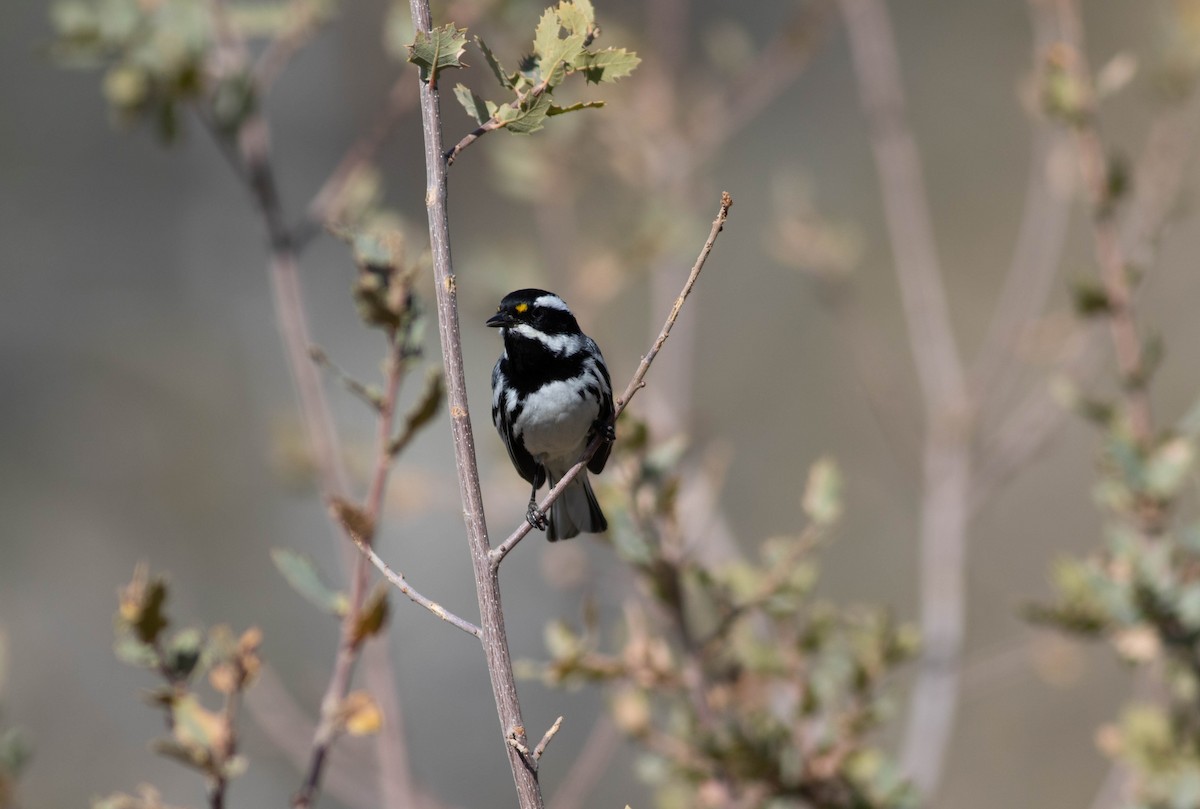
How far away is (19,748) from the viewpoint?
2.58 metres

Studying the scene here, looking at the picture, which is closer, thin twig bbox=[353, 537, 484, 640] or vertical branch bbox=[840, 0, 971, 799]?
thin twig bbox=[353, 537, 484, 640]

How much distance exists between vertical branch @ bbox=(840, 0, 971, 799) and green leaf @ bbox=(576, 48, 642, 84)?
2.36 meters

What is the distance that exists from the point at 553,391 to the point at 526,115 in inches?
71.7

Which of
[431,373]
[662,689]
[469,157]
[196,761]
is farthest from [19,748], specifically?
[469,157]

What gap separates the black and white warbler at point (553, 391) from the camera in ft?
12.0

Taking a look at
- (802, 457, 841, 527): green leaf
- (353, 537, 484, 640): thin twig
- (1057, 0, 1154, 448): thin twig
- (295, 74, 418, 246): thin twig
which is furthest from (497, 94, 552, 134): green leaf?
(1057, 0, 1154, 448): thin twig

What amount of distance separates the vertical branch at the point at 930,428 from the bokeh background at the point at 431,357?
172 cm

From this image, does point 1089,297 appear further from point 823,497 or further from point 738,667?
point 738,667

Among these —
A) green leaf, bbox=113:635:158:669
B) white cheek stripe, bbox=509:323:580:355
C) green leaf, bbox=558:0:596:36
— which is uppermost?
white cheek stripe, bbox=509:323:580:355

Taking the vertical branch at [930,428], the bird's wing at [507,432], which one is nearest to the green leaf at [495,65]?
the bird's wing at [507,432]

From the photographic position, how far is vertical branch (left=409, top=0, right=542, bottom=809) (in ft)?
5.71

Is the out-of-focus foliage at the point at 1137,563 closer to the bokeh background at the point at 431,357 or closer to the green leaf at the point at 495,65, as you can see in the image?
the green leaf at the point at 495,65

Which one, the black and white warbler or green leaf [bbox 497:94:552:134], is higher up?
the black and white warbler

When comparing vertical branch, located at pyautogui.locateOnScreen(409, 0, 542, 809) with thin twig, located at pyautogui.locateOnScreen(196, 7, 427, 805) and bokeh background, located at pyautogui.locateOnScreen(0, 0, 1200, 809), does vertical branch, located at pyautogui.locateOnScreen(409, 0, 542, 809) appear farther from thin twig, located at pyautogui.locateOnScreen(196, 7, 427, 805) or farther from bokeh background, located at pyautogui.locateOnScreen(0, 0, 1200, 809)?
bokeh background, located at pyautogui.locateOnScreen(0, 0, 1200, 809)
